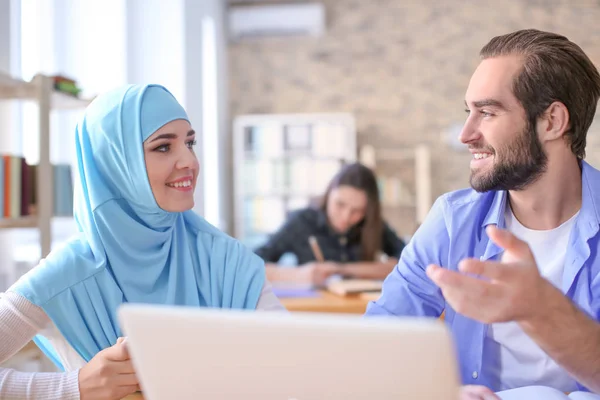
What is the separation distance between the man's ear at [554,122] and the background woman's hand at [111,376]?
38.8 inches

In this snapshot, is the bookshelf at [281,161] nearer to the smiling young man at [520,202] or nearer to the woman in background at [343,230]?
the woman in background at [343,230]

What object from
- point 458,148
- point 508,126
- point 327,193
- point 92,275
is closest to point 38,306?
point 92,275

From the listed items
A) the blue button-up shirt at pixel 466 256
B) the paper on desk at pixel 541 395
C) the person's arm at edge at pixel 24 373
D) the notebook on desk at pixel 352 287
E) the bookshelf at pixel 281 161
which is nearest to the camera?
the paper on desk at pixel 541 395

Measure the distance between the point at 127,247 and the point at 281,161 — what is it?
432 cm

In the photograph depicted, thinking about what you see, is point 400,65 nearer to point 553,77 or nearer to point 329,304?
point 329,304

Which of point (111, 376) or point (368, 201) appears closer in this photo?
point (111, 376)

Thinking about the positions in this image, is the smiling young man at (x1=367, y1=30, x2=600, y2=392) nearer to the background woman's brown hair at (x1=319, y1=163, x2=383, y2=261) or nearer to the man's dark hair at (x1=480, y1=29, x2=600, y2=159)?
the man's dark hair at (x1=480, y1=29, x2=600, y2=159)

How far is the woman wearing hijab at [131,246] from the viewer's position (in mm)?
1309

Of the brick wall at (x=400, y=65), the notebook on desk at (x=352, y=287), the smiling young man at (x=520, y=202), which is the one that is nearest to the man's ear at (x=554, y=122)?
the smiling young man at (x=520, y=202)

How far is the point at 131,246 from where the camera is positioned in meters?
1.40

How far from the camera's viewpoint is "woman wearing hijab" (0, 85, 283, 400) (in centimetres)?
131

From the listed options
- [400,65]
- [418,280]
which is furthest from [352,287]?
[400,65]

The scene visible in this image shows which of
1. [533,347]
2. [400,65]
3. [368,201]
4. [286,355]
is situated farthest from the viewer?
[400,65]

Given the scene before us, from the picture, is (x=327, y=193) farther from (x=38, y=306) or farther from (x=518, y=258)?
(x=518, y=258)
